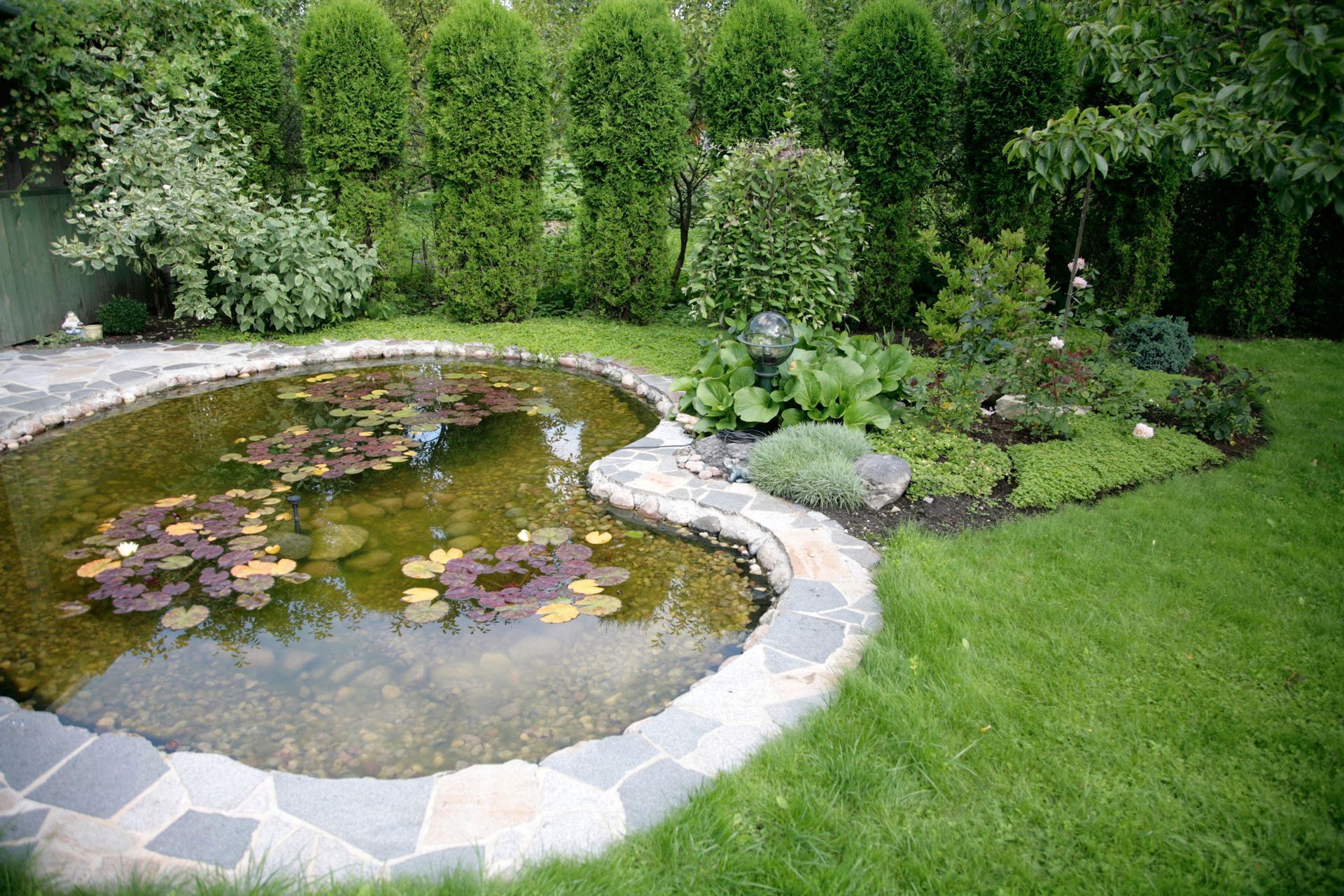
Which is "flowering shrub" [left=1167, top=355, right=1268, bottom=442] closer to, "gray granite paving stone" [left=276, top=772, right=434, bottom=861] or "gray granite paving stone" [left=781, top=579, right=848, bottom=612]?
"gray granite paving stone" [left=781, top=579, right=848, bottom=612]

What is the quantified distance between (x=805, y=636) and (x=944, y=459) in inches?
85.9

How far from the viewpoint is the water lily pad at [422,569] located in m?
4.12

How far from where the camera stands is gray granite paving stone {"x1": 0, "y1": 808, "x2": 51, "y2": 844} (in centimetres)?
231

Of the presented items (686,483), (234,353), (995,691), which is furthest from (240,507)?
(995,691)

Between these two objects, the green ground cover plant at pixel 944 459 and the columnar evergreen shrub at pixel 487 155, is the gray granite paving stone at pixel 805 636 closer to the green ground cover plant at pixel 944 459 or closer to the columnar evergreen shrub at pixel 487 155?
the green ground cover plant at pixel 944 459

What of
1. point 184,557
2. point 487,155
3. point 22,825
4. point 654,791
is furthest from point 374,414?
point 654,791

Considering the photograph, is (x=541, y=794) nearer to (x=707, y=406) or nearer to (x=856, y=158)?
(x=707, y=406)

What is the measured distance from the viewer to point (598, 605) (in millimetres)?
3928

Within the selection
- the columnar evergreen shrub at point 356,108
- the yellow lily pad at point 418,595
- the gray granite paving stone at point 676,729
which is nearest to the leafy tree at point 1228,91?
the gray granite paving stone at point 676,729

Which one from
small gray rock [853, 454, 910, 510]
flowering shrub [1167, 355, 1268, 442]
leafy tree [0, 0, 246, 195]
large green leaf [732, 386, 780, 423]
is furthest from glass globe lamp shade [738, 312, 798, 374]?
leafy tree [0, 0, 246, 195]

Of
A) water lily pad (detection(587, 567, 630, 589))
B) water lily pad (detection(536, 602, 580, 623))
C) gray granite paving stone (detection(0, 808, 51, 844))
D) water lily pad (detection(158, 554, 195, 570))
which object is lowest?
water lily pad (detection(536, 602, 580, 623))

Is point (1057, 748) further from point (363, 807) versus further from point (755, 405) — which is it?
point (755, 405)

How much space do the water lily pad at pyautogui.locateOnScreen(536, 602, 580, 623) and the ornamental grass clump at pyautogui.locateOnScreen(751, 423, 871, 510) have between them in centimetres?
160

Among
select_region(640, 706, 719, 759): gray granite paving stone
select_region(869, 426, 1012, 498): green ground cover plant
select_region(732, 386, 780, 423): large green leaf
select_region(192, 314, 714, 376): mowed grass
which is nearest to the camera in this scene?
select_region(640, 706, 719, 759): gray granite paving stone
